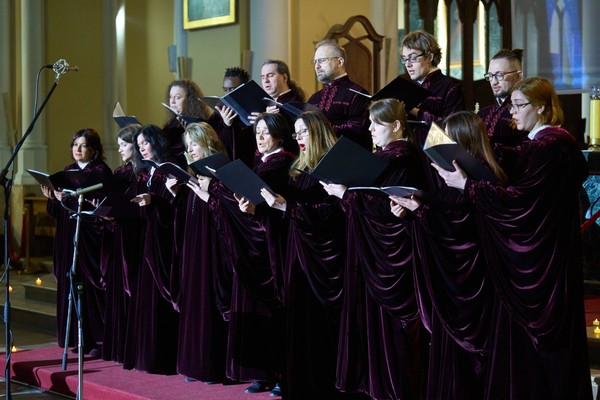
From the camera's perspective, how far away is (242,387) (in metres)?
6.04

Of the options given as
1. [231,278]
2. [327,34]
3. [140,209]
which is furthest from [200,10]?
[231,278]

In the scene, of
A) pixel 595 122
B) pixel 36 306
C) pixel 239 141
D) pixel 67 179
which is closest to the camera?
pixel 239 141

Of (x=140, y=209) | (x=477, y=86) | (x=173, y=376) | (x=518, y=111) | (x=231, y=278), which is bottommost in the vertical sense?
(x=173, y=376)

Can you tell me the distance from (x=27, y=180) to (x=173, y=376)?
7.41 meters

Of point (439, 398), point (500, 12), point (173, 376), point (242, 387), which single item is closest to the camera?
point (439, 398)

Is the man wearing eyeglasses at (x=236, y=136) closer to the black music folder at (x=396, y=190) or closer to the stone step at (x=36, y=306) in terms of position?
the black music folder at (x=396, y=190)

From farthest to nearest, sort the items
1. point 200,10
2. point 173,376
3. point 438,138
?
1. point 200,10
2. point 173,376
3. point 438,138

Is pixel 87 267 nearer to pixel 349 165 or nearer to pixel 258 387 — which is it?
pixel 258 387

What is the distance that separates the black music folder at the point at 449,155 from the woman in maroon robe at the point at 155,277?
2.60 metres

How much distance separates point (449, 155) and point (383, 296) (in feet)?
3.27

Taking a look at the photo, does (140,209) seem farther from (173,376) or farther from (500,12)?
(500,12)

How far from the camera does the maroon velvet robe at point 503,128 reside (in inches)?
212

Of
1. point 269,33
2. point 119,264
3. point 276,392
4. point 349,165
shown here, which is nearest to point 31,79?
point 269,33

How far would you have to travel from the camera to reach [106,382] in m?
6.34
